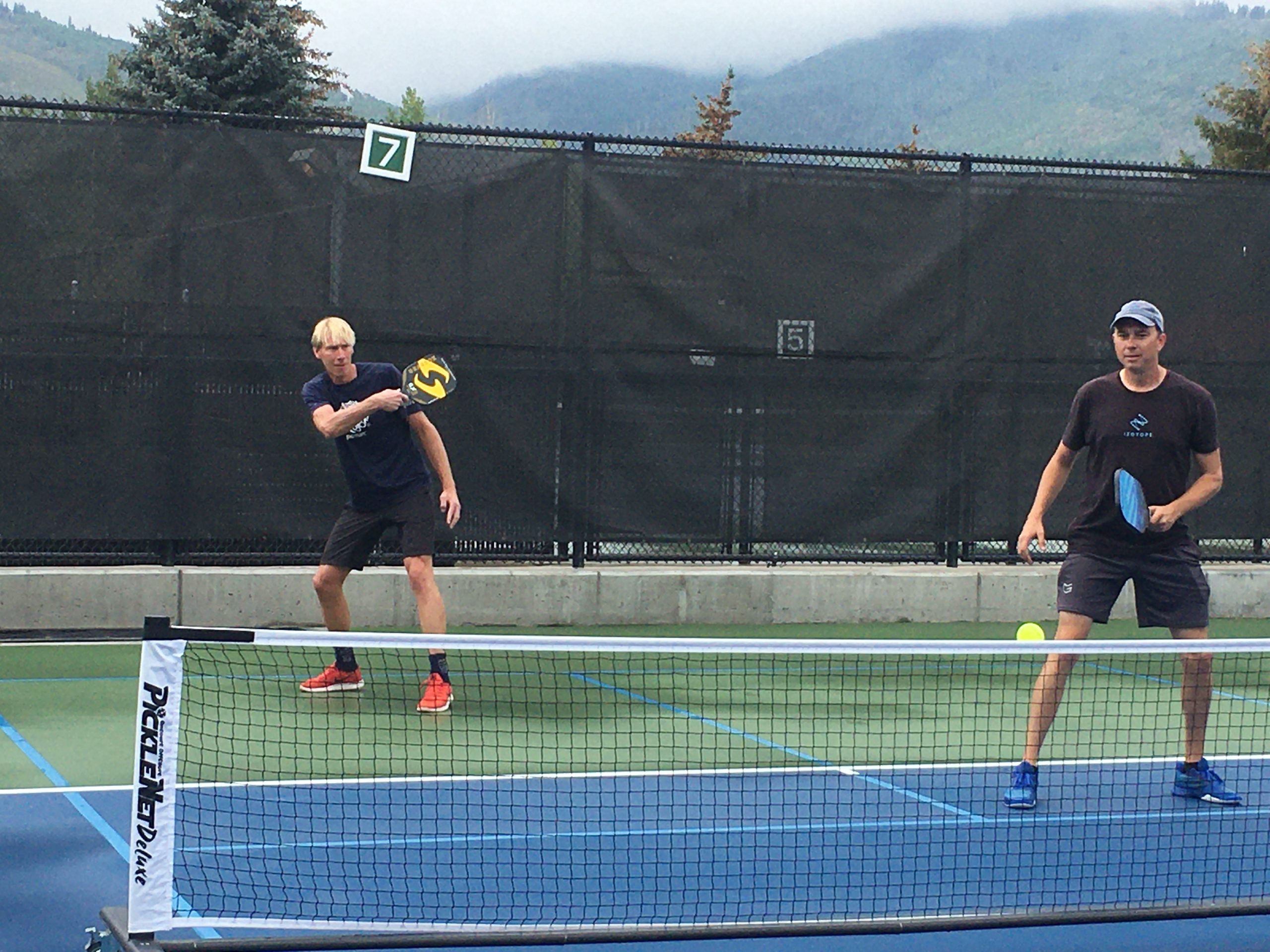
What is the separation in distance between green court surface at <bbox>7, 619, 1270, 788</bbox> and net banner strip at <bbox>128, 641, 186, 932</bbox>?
2002 millimetres

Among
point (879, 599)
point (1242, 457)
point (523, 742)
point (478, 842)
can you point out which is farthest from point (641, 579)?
point (478, 842)

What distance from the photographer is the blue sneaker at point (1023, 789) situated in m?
5.58

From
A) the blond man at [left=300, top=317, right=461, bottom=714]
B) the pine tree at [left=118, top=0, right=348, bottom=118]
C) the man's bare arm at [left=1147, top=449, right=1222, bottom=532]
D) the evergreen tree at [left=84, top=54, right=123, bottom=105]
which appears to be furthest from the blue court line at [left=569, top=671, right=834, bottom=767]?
the evergreen tree at [left=84, top=54, right=123, bottom=105]

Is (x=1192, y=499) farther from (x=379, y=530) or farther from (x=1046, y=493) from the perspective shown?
(x=379, y=530)

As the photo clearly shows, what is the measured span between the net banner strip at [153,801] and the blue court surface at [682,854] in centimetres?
37

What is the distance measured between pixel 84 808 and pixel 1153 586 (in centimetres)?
381

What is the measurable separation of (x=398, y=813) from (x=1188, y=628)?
2.88m

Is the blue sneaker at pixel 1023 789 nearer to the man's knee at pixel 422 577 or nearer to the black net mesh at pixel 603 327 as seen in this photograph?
the man's knee at pixel 422 577

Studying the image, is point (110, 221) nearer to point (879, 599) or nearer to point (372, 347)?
point (372, 347)

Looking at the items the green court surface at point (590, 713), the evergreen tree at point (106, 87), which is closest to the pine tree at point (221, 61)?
the evergreen tree at point (106, 87)

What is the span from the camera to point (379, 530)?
7367mm

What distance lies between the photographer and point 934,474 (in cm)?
1027

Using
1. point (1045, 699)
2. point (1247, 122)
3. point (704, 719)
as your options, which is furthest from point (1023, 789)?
point (1247, 122)

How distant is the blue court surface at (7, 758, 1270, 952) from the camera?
4281mm
